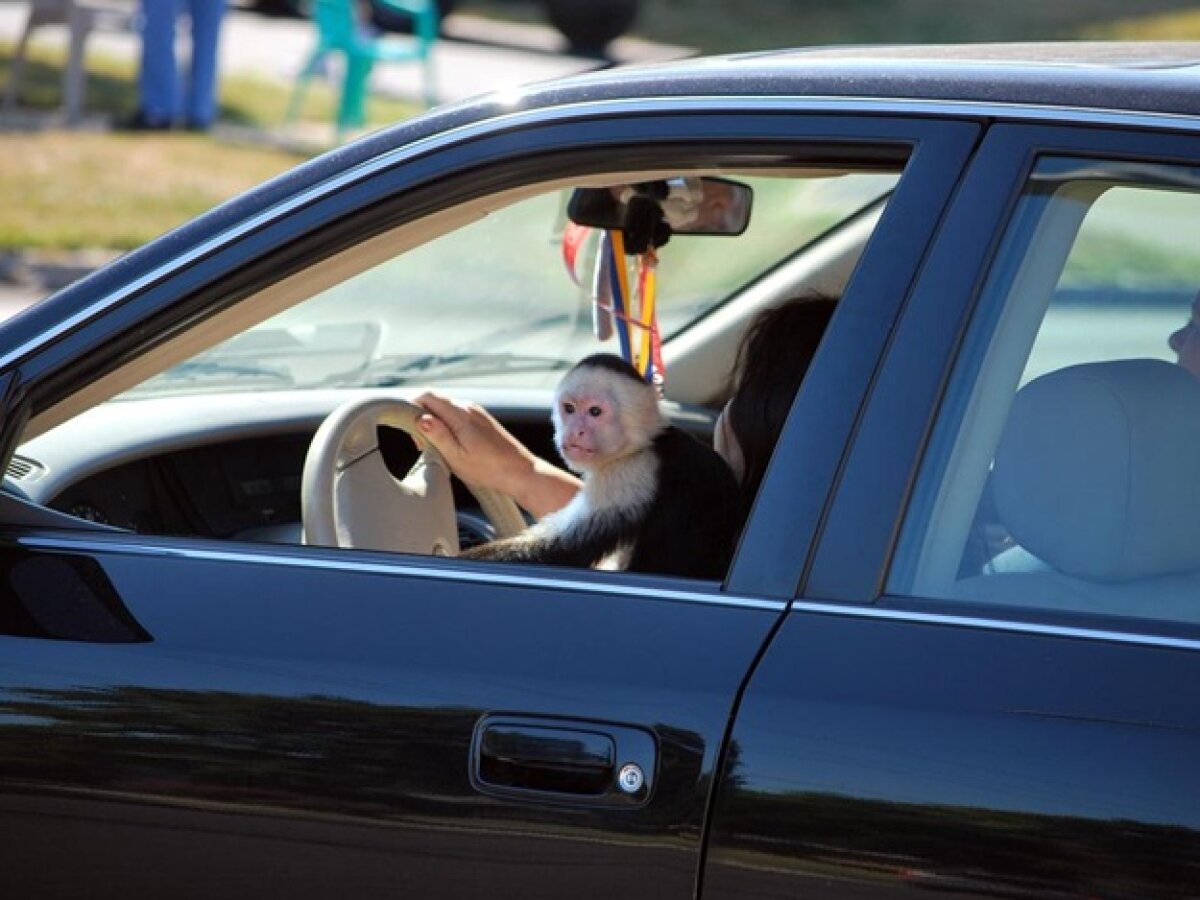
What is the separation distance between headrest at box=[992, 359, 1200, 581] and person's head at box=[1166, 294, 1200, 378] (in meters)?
0.34

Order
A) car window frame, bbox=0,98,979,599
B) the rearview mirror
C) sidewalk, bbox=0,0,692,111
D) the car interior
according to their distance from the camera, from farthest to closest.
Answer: sidewalk, bbox=0,0,692,111 < the rearview mirror < the car interior < car window frame, bbox=0,98,979,599

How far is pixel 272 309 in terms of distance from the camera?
2.54 metres

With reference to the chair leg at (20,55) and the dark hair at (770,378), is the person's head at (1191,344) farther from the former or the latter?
the chair leg at (20,55)

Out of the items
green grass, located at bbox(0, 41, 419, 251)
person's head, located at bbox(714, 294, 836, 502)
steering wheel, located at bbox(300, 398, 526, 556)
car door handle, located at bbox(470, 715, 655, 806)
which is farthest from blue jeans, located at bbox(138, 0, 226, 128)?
car door handle, located at bbox(470, 715, 655, 806)

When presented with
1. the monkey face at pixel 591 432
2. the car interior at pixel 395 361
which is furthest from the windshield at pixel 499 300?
the monkey face at pixel 591 432

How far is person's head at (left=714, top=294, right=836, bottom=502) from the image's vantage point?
3045 mm

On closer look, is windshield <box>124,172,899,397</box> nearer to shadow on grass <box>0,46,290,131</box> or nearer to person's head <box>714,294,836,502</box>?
person's head <box>714,294,836,502</box>

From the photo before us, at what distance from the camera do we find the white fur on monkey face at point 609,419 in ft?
10.3

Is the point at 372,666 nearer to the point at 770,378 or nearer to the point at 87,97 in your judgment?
the point at 770,378

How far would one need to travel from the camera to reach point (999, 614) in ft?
6.76

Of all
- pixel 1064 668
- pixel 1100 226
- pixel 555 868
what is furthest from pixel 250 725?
pixel 1100 226

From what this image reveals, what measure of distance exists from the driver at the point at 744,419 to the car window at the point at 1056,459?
2.16 feet

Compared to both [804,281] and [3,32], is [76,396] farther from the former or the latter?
[3,32]

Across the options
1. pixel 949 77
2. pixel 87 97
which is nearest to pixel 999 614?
pixel 949 77
